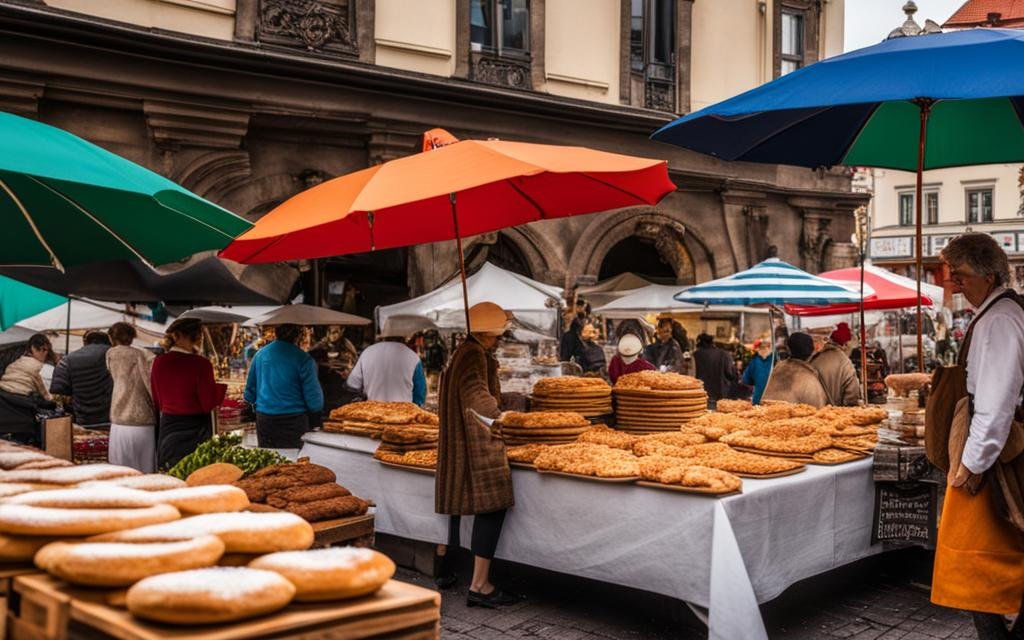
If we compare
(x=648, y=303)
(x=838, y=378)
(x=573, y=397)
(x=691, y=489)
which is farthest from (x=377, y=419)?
(x=648, y=303)

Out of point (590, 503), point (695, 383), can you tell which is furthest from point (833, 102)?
point (695, 383)

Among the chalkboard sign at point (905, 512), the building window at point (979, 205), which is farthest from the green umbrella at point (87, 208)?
the building window at point (979, 205)

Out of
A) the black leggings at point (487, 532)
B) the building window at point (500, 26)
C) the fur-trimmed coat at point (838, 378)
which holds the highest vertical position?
the building window at point (500, 26)

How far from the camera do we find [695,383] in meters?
7.30

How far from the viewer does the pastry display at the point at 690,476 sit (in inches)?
197

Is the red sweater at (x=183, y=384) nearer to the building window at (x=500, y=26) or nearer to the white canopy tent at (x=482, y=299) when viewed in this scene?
the white canopy tent at (x=482, y=299)

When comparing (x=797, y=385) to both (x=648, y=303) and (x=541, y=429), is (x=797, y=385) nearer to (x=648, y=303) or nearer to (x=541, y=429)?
(x=541, y=429)

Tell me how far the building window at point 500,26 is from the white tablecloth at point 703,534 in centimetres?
1175

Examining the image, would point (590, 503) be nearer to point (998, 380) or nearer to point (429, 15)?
point (998, 380)

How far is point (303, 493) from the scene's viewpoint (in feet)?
15.1

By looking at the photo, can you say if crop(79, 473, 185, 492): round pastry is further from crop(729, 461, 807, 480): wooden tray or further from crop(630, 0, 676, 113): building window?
crop(630, 0, 676, 113): building window

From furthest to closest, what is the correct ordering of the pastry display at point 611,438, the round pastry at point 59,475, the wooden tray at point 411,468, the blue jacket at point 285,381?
the blue jacket at point 285,381, the wooden tray at point 411,468, the pastry display at point 611,438, the round pastry at point 59,475

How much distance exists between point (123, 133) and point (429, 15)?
17.6 feet

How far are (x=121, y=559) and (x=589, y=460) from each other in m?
3.70
